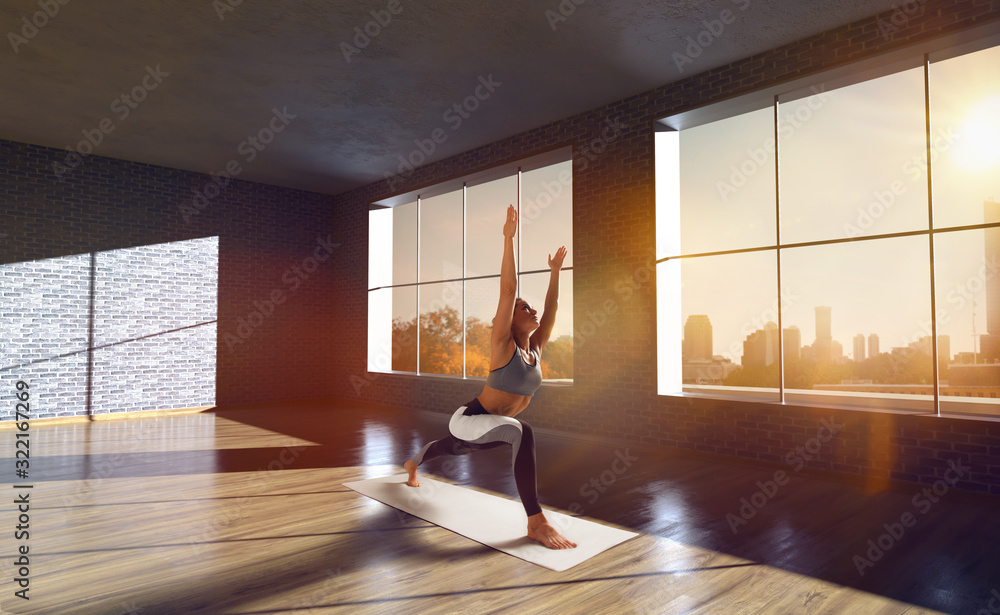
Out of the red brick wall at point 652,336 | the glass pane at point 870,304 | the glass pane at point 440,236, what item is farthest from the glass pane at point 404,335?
the red brick wall at point 652,336

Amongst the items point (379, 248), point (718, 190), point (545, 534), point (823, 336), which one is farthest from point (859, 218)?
point (545, 534)

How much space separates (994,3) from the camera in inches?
161

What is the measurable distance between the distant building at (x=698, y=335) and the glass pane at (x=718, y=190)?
10.9ft

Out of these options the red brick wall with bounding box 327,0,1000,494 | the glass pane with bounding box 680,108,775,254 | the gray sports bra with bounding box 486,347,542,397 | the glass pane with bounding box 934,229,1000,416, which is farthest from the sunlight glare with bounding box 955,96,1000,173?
the gray sports bra with bounding box 486,347,542,397

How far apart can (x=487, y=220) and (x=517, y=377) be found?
16.5 m

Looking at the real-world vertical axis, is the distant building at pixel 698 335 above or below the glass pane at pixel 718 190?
below

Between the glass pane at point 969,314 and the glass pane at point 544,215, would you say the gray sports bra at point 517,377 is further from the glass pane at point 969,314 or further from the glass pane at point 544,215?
the glass pane at point 544,215

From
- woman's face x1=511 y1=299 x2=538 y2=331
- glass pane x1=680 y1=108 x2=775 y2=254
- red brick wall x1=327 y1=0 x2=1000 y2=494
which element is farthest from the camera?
glass pane x1=680 y1=108 x2=775 y2=254

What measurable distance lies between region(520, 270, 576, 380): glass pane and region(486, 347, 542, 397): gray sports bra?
9.98 meters

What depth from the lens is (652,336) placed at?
590cm

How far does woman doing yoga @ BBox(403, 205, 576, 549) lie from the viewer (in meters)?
3.05

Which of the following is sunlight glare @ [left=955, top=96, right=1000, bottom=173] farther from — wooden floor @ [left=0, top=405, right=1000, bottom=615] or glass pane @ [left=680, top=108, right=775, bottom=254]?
wooden floor @ [left=0, top=405, right=1000, bottom=615]

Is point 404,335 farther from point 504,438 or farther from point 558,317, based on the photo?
point 504,438

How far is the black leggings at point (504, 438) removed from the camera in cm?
306
